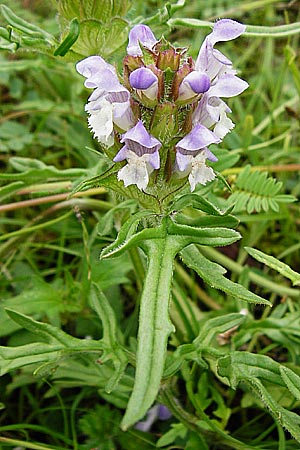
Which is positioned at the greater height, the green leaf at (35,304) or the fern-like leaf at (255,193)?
the fern-like leaf at (255,193)

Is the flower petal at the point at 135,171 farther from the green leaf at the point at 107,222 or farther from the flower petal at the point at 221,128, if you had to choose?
the green leaf at the point at 107,222

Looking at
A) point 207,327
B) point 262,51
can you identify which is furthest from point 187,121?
point 262,51

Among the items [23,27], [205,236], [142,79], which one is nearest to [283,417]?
[205,236]

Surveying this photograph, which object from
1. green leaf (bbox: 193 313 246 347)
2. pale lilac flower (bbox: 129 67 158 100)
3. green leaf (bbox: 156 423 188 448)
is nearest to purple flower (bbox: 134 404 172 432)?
green leaf (bbox: 156 423 188 448)

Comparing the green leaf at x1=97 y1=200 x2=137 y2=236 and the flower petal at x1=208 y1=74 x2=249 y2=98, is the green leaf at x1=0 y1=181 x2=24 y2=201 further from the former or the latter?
the flower petal at x1=208 y1=74 x2=249 y2=98

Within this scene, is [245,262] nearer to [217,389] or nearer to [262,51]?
[217,389]

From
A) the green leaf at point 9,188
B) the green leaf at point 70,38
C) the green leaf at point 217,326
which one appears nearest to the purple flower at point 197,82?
the green leaf at point 70,38

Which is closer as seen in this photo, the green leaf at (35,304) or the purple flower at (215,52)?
the purple flower at (215,52)

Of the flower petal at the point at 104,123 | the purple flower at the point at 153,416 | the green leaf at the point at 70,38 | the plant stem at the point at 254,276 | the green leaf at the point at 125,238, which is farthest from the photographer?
the plant stem at the point at 254,276
